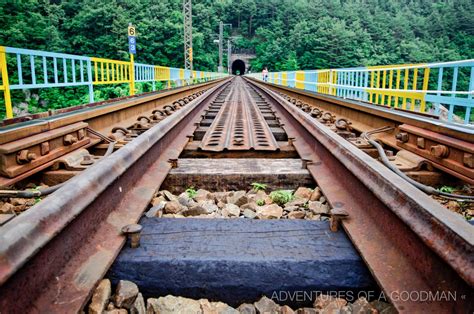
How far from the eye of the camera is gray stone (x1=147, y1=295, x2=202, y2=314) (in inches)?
50.4

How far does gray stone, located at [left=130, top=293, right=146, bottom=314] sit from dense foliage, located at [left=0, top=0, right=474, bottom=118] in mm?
33675

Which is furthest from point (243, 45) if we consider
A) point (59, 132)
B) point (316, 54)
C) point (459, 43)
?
point (59, 132)

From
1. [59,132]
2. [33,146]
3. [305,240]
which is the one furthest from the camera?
[59,132]

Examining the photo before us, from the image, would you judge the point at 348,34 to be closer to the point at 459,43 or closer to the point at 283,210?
the point at 459,43

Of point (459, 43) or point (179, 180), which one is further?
point (459, 43)

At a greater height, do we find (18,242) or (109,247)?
(18,242)

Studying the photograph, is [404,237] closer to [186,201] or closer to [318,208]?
[318,208]

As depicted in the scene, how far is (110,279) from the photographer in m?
1.38

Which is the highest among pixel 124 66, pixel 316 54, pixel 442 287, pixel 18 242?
pixel 316 54

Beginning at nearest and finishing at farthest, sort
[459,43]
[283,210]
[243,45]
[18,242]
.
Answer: [18,242] < [283,210] < [459,43] < [243,45]

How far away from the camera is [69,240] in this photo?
1352 millimetres

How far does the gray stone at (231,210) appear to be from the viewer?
210cm

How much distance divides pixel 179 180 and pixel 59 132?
3.28 feet

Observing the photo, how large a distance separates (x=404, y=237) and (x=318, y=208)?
0.71 meters
